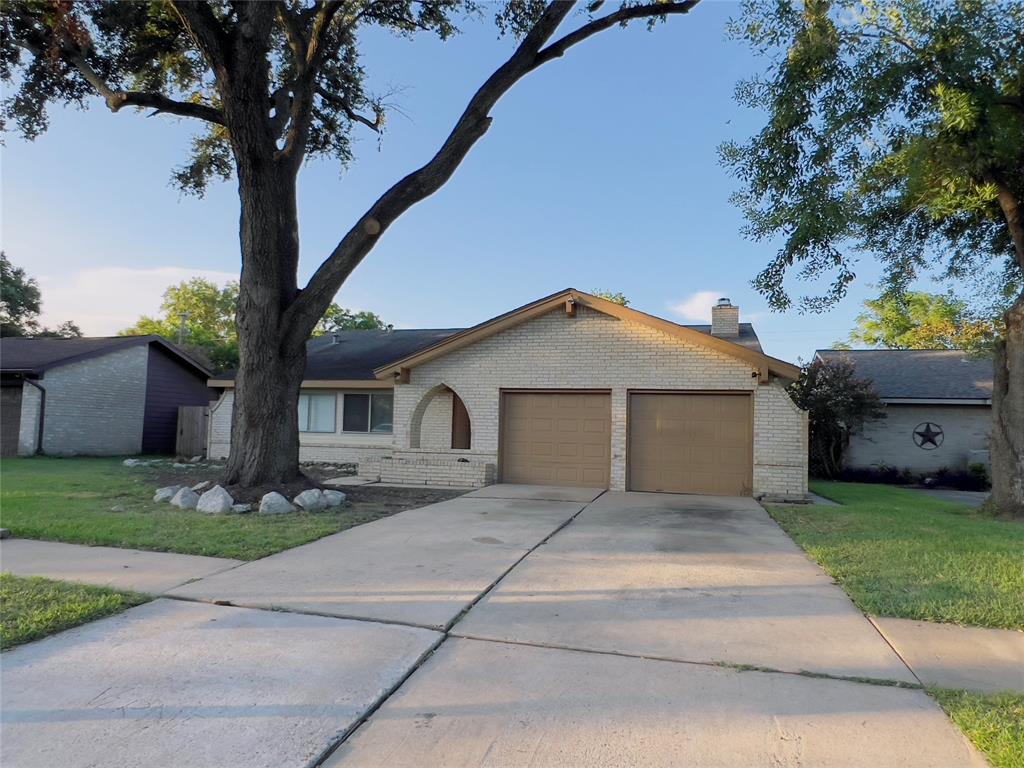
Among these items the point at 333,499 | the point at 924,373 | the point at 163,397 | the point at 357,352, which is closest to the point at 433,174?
the point at 333,499

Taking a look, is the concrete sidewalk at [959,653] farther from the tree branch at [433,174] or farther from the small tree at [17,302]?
the small tree at [17,302]

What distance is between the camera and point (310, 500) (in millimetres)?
9703

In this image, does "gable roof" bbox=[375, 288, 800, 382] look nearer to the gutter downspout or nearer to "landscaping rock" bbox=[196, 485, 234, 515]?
"landscaping rock" bbox=[196, 485, 234, 515]

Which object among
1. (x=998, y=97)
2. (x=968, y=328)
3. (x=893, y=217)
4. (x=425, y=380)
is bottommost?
(x=425, y=380)

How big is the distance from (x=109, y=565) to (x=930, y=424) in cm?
2095

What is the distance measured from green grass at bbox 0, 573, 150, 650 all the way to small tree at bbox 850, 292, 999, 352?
14.5 metres

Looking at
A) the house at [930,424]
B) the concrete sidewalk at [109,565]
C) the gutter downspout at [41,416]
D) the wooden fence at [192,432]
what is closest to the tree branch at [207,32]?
the concrete sidewalk at [109,565]

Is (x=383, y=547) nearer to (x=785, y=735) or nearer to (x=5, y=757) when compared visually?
(x=5, y=757)

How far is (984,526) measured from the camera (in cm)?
918

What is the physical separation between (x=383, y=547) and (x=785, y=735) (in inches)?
191

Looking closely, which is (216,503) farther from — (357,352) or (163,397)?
(163,397)

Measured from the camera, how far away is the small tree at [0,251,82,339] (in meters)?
34.7

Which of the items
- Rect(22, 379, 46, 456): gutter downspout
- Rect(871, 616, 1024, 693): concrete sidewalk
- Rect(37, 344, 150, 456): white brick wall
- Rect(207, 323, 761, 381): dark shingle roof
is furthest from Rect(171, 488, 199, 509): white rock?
Rect(37, 344, 150, 456): white brick wall

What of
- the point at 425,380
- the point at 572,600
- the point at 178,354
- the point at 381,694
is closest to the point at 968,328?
the point at 425,380
